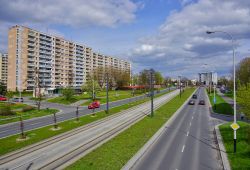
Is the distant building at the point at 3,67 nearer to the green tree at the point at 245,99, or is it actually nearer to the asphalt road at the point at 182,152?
the asphalt road at the point at 182,152

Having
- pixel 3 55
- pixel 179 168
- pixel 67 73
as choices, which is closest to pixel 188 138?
pixel 179 168

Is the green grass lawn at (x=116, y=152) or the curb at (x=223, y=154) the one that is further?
the green grass lawn at (x=116, y=152)

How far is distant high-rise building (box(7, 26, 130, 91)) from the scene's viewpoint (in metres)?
107

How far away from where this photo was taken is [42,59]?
386ft

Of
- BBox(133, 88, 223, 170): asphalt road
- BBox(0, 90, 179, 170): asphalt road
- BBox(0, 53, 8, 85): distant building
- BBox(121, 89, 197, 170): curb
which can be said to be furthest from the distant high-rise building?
BBox(133, 88, 223, 170): asphalt road

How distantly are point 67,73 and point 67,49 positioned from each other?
12.8 meters

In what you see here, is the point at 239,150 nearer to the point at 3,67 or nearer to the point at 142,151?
the point at 142,151

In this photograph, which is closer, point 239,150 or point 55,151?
point 239,150

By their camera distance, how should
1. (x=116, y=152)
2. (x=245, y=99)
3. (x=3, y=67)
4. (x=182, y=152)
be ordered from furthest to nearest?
(x=3, y=67)
(x=245, y=99)
(x=182, y=152)
(x=116, y=152)

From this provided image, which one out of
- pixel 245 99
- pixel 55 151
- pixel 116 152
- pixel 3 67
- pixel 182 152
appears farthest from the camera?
pixel 3 67

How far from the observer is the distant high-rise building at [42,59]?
10669cm

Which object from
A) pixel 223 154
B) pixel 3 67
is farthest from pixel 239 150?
pixel 3 67

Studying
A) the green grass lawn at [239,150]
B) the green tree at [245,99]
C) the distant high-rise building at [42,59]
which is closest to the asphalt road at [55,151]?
the green grass lawn at [239,150]

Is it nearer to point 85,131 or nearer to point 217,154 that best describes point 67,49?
point 85,131
